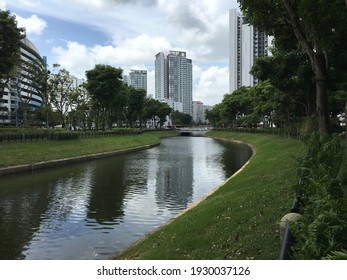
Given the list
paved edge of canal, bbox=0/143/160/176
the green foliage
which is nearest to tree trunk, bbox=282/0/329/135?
the green foliage

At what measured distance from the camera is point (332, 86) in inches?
1133

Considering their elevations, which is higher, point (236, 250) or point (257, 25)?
point (257, 25)

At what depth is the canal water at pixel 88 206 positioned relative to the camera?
37.0 feet

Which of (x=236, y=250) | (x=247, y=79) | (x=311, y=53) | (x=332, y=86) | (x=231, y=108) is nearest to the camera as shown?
(x=236, y=250)

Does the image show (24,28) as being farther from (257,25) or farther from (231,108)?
(231,108)

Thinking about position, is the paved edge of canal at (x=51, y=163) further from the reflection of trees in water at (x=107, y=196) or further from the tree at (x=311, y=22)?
the tree at (x=311, y=22)

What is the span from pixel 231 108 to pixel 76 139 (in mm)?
57823

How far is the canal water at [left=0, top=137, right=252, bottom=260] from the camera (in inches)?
445

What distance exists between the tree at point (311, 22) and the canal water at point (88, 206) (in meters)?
8.63

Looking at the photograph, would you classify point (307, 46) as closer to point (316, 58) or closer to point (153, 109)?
point (316, 58)

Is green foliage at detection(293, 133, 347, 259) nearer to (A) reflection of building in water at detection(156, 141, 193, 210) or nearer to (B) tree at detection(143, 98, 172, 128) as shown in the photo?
(A) reflection of building in water at detection(156, 141, 193, 210)

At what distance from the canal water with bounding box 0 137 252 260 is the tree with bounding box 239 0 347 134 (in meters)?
8.63

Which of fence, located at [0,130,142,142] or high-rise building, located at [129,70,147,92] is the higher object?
high-rise building, located at [129,70,147,92]

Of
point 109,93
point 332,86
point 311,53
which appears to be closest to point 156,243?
point 311,53
